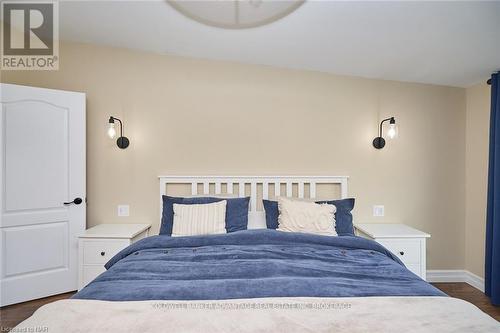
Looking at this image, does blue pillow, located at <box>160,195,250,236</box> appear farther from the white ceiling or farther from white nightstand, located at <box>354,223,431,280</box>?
the white ceiling

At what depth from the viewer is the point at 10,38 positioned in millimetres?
2543

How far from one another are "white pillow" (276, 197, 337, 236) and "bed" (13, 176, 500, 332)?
0.88 feet

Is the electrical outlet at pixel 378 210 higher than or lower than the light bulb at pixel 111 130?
lower

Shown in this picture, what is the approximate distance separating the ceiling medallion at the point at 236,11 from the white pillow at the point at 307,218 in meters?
1.51

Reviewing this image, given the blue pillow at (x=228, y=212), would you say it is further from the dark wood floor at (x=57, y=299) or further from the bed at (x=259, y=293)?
the dark wood floor at (x=57, y=299)

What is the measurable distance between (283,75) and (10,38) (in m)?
2.73

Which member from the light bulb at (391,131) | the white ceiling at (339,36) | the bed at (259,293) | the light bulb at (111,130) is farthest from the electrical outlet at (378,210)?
the light bulb at (111,130)

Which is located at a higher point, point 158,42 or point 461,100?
point 158,42

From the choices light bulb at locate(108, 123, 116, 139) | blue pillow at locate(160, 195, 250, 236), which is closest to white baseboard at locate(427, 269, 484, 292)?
blue pillow at locate(160, 195, 250, 236)

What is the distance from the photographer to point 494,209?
2.39 meters

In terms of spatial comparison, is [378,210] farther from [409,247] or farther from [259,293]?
[259,293]

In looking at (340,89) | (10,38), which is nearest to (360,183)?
(340,89)

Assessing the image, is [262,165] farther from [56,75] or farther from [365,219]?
[56,75]

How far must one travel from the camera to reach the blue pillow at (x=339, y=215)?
7.74 ft
